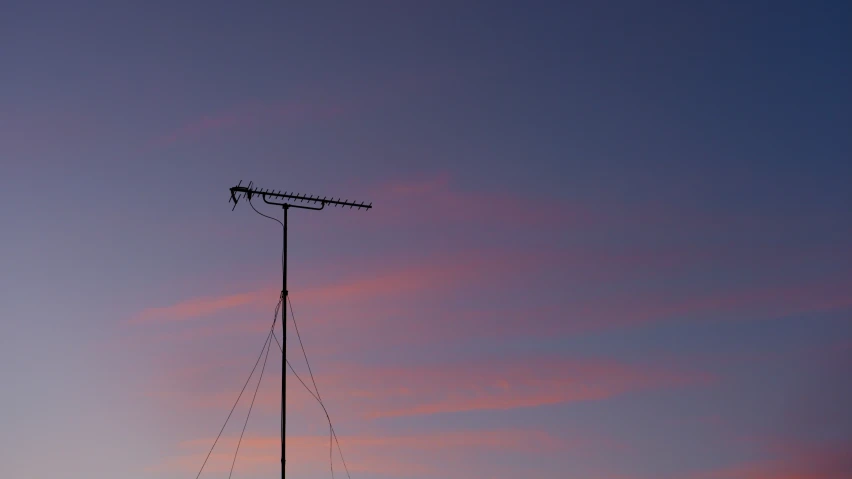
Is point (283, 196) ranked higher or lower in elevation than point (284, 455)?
higher

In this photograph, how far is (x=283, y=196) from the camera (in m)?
33.0

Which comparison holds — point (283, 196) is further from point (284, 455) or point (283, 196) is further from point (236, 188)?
point (284, 455)

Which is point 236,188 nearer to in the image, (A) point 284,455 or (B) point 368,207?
(B) point 368,207

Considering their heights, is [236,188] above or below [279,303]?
above

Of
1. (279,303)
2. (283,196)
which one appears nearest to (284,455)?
(279,303)

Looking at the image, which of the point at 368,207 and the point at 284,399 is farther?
the point at 368,207

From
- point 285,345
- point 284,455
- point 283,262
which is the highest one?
point 283,262

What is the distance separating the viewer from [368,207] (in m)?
34.3

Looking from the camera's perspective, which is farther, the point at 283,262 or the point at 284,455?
the point at 283,262

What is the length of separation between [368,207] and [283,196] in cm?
282

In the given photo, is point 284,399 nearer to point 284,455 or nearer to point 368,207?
point 284,455

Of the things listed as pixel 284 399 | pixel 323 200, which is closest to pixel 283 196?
pixel 323 200

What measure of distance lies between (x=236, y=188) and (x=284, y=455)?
7955 millimetres

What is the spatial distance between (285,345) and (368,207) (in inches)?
200
